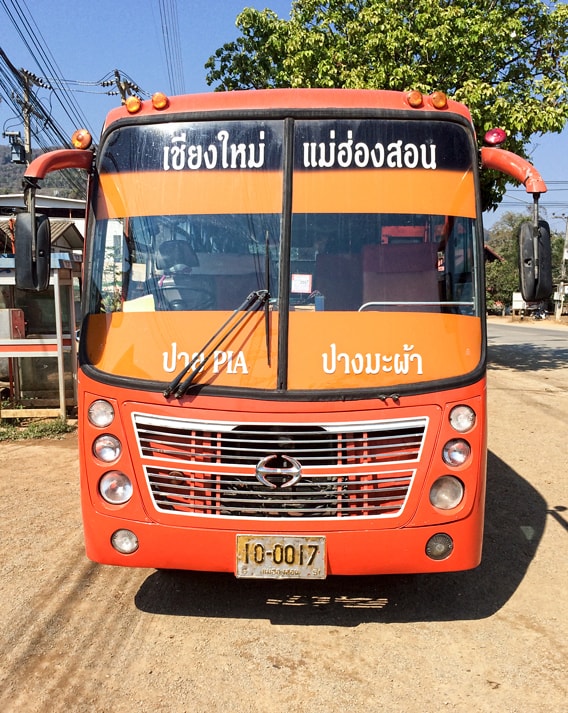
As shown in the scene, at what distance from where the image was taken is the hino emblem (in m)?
3.25

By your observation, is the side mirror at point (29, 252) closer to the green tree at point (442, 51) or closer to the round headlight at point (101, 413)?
the round headlight at point (101, 413)

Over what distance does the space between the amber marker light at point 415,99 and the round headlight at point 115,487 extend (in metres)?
2.45

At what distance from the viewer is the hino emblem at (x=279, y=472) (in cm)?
325

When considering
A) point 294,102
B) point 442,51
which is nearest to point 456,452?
point 294,102

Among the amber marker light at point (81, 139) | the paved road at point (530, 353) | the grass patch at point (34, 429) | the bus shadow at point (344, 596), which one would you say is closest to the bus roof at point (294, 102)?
the amber marker light at point (81, 139)

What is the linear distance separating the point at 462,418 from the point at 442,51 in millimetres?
10225

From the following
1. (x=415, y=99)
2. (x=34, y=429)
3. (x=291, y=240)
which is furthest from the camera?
(x=34, y=429)

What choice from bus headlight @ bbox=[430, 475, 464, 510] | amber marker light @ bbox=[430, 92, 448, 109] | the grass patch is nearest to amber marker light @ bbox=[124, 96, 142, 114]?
amber marker light @ bbox=[430, 92, 448, 109]

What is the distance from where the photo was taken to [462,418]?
3.36 m

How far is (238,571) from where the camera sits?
329 centimetres

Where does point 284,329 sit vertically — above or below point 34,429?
above

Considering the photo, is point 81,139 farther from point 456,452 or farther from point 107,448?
point 456,452

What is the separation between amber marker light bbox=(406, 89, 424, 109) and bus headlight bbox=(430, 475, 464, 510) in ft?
6.39

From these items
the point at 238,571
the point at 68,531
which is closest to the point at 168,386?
the point at 238,571
